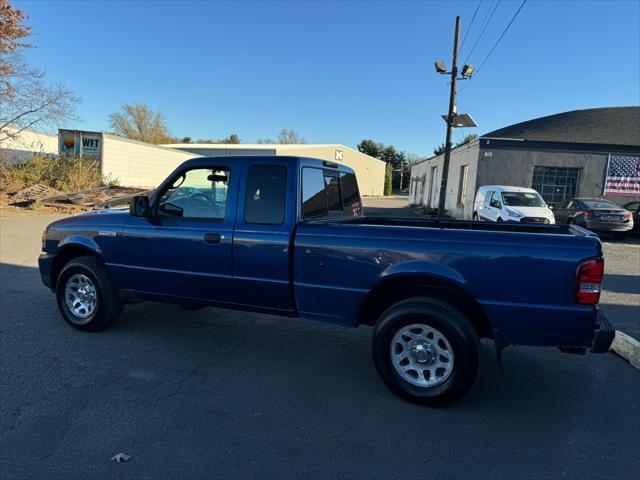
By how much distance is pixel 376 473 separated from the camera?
2.65m

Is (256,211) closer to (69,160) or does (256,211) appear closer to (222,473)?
(222,473)

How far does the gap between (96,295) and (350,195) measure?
10.1ft

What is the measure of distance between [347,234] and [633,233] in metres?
16.6

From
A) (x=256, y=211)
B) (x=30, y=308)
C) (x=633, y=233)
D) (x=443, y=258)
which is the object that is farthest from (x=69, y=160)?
(x=633, y=233)

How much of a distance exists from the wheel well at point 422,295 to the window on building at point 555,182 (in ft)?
63.8

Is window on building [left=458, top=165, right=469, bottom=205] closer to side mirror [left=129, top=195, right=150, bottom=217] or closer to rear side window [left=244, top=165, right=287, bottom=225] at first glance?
rear side window [left=244, top=165, right=287, bottom=225]

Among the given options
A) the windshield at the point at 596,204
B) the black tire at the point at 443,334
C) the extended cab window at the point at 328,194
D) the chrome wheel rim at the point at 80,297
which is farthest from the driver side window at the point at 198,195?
the windshield at the point at 596,204

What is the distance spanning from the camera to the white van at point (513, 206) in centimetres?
1397

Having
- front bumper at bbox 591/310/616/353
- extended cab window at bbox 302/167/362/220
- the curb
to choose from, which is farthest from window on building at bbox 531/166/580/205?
front bumper at bbox 591/310/616/353

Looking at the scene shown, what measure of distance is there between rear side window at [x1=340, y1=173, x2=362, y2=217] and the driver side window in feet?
4.70

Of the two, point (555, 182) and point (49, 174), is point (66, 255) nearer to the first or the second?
point (49, 174)

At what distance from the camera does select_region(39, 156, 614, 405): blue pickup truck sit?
3184 millimetres

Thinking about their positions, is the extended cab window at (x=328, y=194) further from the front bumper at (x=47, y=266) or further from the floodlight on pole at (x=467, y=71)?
the floodlight on pole at (x=467, y=71)

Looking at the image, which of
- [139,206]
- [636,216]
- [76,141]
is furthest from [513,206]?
[76,141]
